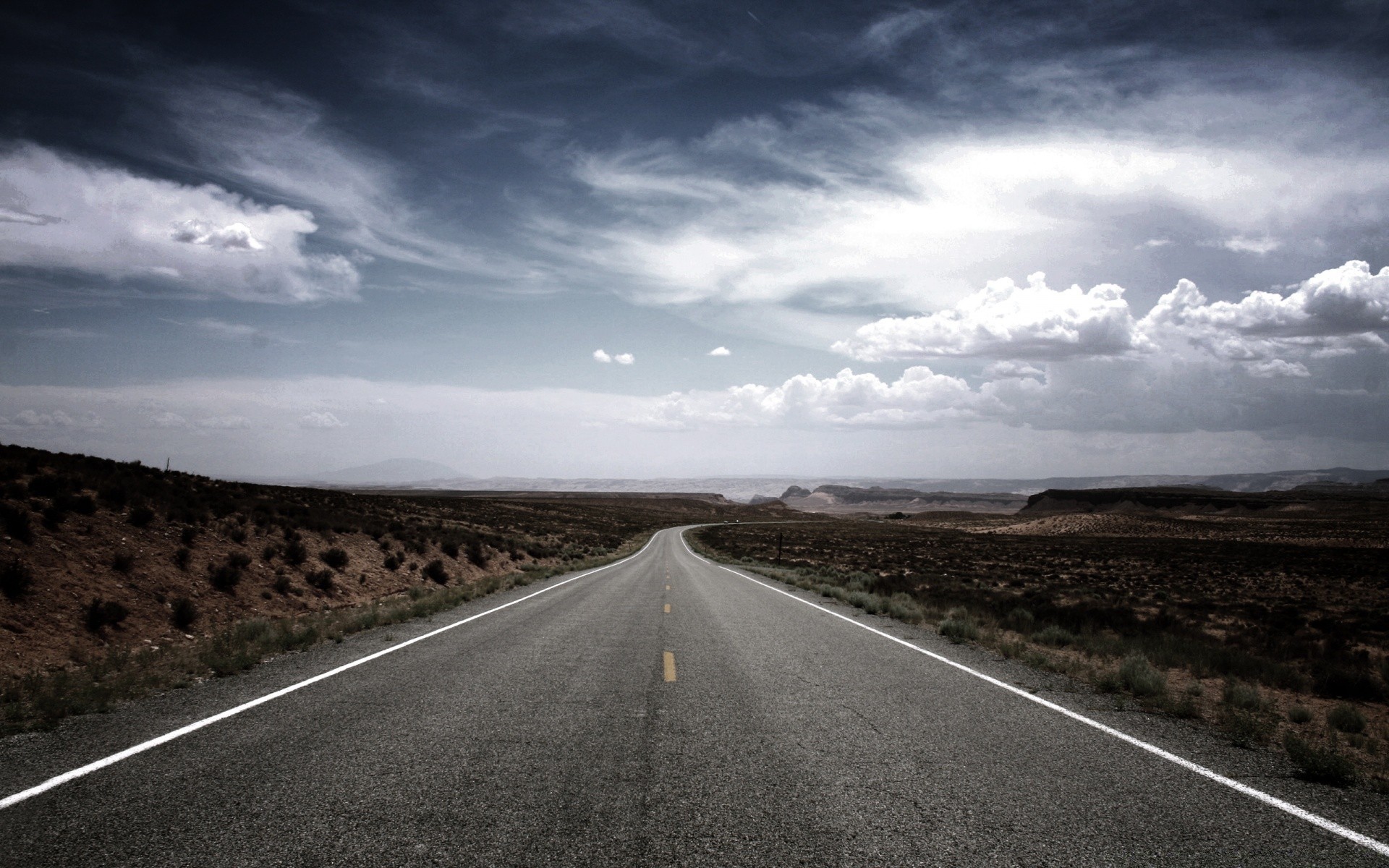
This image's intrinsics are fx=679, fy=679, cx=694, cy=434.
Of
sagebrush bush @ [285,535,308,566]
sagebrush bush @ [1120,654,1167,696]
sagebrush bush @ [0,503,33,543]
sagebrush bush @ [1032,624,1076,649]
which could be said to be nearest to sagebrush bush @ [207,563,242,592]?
sagebrush bush @ [285,535,308,566]

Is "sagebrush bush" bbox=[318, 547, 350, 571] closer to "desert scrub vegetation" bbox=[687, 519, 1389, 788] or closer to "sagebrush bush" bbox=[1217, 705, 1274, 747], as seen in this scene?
"desert scrub vegetation" bbox=[687, 519, 1389, 788]

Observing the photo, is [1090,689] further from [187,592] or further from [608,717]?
[187,592]

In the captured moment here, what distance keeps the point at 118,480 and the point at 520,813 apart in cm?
1951

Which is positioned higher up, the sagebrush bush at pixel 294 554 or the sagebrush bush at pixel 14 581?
the sagebrush bush at pixel 14 581

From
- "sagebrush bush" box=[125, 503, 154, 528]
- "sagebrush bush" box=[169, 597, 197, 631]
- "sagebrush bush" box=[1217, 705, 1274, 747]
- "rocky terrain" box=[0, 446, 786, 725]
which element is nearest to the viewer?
"sagebrush bush" box=[1217, 705, 1274, 747]

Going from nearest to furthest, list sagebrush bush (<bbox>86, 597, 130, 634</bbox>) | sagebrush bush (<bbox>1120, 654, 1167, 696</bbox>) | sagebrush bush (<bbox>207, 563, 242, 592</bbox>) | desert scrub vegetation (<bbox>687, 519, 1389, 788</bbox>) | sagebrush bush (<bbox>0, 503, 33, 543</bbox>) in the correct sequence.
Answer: desert scrub vegetation (<bbox>687, 519, 1389, 788</bbox>)
sagebrush bush (<bbox>1120, 654, 1167, 696</bbox>)
sagebrush bush (<bbox>86, 597, 130, 634</bbox>)
sagebrush bush (<bbox>0, 503, 33, 543</bbox>)
sagebrush bush (<bbox>207, 563, 242, 592</bbox>)

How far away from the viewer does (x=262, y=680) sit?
25.8 ft

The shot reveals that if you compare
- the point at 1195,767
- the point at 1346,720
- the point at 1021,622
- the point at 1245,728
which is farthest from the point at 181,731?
the point at 1021,622

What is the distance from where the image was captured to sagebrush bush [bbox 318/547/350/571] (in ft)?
63.0

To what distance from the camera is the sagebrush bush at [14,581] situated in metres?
10.3

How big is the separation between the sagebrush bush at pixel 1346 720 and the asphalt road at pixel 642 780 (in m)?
2.01

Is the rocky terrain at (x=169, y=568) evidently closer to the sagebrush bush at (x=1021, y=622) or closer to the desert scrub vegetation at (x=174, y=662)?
the desert scrub vegetation at (x=174, y=662)

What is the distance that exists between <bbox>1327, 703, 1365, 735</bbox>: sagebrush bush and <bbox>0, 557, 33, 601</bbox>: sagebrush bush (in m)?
17.5

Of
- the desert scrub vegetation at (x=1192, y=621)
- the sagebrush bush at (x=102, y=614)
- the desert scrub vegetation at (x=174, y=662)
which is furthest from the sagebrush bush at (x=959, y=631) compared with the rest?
the sagebrush bush at (x=102, y=614)
